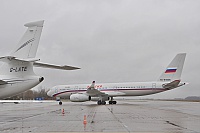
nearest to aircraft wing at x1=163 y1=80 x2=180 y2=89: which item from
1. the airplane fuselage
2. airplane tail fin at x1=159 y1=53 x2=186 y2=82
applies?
the airplane fuselage

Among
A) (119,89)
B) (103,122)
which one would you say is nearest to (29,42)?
(103,122)

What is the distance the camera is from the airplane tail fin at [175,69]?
121 feet

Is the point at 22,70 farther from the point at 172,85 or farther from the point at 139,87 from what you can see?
the point at 139,87

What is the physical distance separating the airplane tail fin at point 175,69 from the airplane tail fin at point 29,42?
95.5ft

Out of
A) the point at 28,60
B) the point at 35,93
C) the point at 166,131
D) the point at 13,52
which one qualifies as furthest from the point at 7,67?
the point at 35,93

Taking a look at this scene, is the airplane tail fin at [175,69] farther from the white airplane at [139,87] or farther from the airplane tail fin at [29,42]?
the airplane tail fin at [29,42]

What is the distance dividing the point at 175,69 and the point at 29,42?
2955 centimetres

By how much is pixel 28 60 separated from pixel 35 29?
1.98 metres

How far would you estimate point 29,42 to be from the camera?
11.7 m

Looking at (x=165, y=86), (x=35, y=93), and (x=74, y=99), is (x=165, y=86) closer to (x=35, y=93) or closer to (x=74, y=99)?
(x=74, y=99)

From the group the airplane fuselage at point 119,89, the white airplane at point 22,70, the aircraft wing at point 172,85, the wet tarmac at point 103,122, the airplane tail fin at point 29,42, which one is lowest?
Result: the wet tarmac at point 103,122


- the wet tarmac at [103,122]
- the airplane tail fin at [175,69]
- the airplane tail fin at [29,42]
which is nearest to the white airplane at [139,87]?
the airplane tail fin at [175,69]

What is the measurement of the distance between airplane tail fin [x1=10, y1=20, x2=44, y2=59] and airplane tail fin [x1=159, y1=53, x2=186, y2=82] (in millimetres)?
29119

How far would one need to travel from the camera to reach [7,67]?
11.7m
